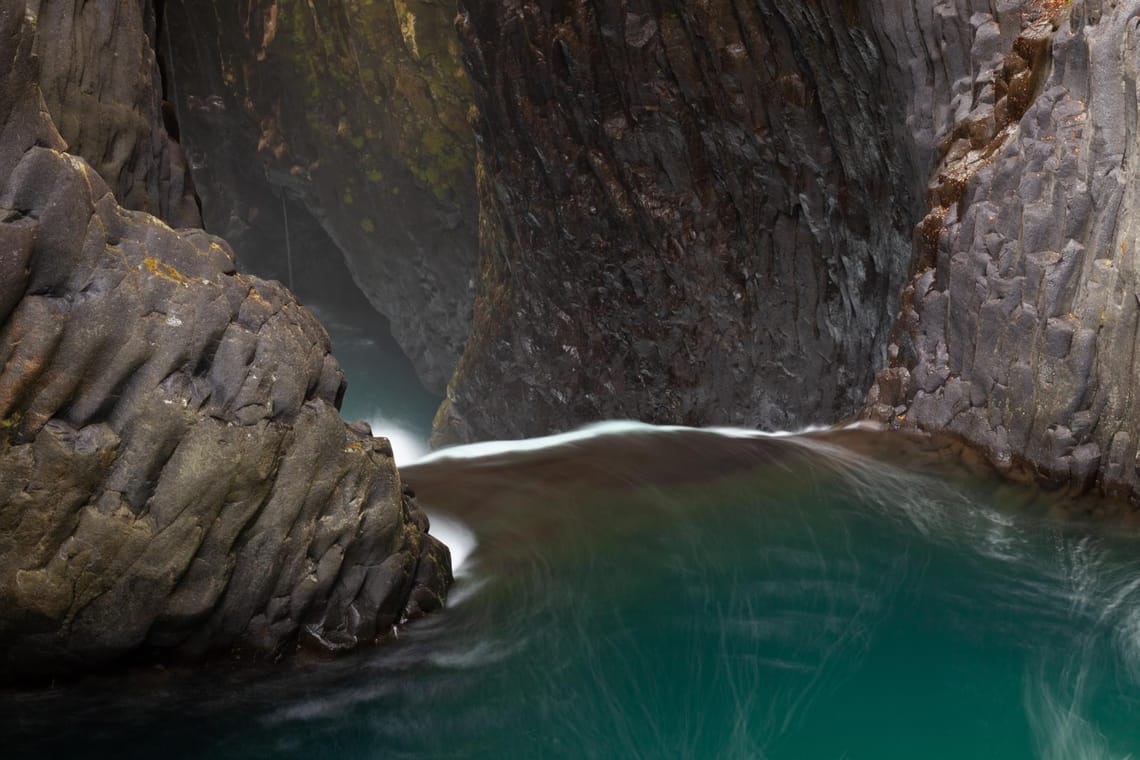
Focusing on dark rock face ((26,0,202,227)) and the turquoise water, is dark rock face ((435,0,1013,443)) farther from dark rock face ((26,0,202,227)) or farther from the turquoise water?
dark rock face ((26,0,202,227))

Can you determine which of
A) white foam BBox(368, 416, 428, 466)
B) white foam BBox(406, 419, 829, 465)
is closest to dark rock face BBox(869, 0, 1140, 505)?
white foam BBox(406, 419, 829, 465)

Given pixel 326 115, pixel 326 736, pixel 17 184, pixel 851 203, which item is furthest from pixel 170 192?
pixel 326 115

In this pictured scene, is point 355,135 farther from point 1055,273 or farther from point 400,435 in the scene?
point 1055,273

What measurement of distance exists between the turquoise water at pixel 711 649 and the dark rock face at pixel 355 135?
11711mm

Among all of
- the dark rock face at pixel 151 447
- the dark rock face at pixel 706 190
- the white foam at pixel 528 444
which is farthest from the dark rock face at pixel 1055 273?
the dark rock face at pixel 151 447

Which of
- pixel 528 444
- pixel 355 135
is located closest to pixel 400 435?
pixel 355 135

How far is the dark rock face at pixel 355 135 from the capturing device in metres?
16.3

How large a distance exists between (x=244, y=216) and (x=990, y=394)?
17.4 m

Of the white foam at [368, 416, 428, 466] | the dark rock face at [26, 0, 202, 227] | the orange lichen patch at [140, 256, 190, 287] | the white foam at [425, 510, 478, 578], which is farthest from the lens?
the white foam at [368, 416, 428, 466]

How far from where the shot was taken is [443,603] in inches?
176

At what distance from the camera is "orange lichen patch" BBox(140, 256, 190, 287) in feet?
11.8

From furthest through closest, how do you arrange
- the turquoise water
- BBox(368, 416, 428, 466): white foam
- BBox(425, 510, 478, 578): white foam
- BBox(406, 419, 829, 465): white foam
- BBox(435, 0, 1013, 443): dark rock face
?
BBox(368, 416, 428, 466): white foam → BBox(435, 0, 1013, 443): dark rock face → BBox(406, 419, 829, 465): white foam → BBox(425, 510, 478, 578): white foam → the turquoise water

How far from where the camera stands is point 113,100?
4.99 meters

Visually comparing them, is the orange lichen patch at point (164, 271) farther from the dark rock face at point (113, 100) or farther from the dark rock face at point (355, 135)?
the dark rock face at point (355, 135)
